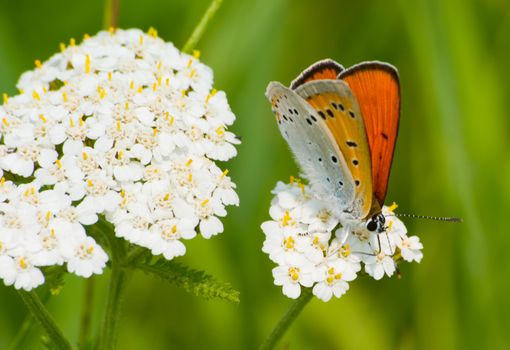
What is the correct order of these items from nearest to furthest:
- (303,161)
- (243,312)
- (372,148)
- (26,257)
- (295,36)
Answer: (26,257) → (372,148) → (303,161) → (243,312) → (295,36)

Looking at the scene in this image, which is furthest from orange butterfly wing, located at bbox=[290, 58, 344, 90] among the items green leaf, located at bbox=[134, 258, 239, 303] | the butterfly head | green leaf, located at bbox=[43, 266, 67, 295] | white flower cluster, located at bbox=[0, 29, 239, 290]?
green leaf, located at bbox=[43, 266, 67, 295]

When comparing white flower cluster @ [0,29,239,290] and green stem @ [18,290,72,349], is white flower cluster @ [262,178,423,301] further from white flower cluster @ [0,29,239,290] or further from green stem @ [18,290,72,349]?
green stem @ [18,290,72,349]

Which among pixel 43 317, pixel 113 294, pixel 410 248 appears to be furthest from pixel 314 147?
pixel 43 317

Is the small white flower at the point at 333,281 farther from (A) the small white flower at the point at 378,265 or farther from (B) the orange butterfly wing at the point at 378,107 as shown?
(B) the orange butterfly wing at the point at 378,107

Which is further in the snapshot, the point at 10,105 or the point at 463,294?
the point at 463,294

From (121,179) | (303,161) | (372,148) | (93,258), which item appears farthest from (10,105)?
(372,148)

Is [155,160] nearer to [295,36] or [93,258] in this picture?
[93,258]

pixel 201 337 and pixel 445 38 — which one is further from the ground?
pixel 445 38
